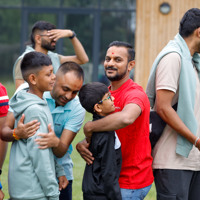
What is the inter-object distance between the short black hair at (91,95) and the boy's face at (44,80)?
24 centimetres

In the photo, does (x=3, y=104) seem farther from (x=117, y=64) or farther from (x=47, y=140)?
(x=117, y=64)

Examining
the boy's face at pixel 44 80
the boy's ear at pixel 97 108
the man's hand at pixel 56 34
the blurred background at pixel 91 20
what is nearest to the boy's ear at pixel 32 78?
the boy's face at pixel 44 80

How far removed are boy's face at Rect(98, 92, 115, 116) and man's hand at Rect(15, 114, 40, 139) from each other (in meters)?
0.47

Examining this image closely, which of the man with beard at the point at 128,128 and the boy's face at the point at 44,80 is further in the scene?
the boy's face at the point at 44,80

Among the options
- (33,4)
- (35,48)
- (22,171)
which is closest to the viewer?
(22,171)

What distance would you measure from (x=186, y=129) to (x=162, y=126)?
0.68ft

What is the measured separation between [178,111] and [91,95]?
2.35ft

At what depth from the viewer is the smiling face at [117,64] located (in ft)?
10.8

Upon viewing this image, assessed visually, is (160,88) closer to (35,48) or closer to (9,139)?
(9,139)

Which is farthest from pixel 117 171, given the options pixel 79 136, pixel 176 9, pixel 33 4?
pixel 33 4

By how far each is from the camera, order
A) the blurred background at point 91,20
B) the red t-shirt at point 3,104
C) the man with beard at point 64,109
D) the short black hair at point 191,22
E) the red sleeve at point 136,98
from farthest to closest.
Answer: the blurred background at point 91,20 < the red t-shirt at point 3,104 < the short black hair at point 191,22 < the man with beard at point 64,109 < the red sleeve at point 136,98

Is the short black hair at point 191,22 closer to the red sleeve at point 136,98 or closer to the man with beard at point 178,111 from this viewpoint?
the man with beard at point 178,111

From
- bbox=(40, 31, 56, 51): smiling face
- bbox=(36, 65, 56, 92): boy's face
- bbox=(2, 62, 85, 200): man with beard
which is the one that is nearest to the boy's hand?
bbox=(2, 62, 85, 200): man with beard

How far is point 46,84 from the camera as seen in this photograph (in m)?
3.14
